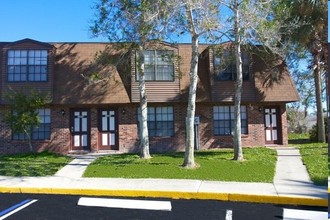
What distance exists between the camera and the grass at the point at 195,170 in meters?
12.1

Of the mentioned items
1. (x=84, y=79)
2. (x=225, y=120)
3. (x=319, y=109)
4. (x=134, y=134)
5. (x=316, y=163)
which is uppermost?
(x=84, y=79)

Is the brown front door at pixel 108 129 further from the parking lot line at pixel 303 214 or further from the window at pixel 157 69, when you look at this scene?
the parking lot line at pixel 303 214

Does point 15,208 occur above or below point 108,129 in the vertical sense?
below

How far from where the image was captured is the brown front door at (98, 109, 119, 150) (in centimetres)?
2003

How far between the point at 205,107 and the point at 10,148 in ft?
32.1

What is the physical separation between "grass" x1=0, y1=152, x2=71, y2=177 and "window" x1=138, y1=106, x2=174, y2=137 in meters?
4.95

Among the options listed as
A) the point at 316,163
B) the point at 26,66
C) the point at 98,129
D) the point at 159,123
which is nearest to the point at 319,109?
the point at 316,163

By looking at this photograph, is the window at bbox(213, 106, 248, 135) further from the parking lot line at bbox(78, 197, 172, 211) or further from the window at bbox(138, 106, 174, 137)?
the parking lot line at bbox(78, 197, 172, 211)

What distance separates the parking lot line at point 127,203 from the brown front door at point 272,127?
42.0ft

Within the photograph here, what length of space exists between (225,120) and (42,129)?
915 cm

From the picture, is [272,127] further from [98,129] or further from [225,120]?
[98,129]

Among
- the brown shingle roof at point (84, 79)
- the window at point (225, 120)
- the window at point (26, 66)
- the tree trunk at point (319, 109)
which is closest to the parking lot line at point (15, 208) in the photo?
the brown shingle roof at point (84, 79)

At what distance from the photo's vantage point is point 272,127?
21062 millimetres

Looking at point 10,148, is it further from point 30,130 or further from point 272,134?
point 272,134
